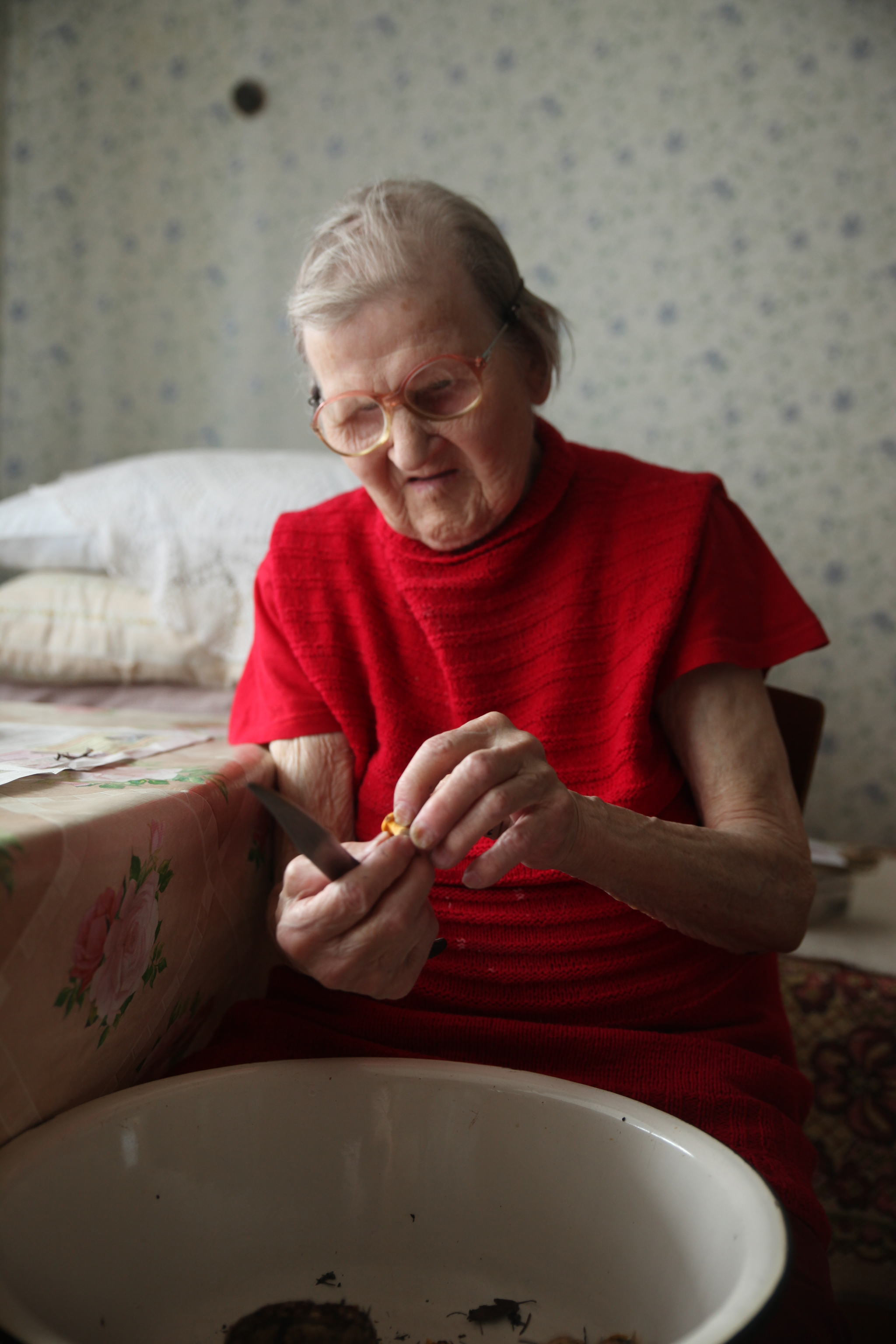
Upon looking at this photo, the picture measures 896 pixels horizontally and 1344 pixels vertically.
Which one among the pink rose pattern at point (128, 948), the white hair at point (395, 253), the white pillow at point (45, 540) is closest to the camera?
the pink rose pattern at point (128, 948)

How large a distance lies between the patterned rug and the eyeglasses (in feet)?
2.87

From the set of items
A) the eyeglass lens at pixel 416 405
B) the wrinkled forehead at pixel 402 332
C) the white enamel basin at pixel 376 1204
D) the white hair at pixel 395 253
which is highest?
the white hair at pixel 395 253

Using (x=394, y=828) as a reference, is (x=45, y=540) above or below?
above

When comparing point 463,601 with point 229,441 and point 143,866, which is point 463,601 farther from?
point 229,441

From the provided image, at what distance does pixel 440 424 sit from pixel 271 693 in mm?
327

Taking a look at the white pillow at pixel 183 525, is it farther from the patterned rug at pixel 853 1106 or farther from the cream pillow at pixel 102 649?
the patterned rug at pixel 853 1106

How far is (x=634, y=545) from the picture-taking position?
0.94 meters

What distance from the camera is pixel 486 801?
65cm

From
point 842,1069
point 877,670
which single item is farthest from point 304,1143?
point 877,670

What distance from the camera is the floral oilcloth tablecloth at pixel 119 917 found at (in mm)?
573

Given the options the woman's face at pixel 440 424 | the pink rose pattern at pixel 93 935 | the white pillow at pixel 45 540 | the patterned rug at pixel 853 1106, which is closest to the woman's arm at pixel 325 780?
the woman's face at pixel 440 424

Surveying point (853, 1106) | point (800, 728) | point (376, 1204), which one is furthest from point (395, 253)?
point (853, 1106)

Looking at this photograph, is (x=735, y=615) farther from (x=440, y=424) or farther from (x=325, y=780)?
(x=325, y=780)

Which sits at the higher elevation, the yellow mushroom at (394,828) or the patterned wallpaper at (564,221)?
the patterned wallpaper at (564,221)
